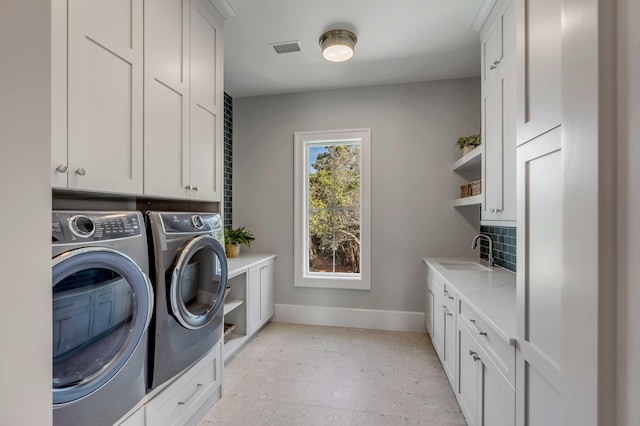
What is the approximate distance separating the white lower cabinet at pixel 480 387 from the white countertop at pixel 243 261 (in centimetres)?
174

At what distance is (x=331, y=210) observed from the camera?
3.45m

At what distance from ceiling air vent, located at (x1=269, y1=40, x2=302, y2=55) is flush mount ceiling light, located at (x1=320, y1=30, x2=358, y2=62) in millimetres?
215

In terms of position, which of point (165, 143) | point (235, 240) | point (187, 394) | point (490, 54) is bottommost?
point (187, 394)

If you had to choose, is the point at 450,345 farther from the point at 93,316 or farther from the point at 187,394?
the point at 93,316

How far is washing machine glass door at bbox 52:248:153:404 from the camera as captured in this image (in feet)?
3.22

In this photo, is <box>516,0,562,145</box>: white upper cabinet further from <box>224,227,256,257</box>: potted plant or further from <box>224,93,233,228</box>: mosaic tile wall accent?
<box>224,93,233,228</box>: mosaic tile wall accent

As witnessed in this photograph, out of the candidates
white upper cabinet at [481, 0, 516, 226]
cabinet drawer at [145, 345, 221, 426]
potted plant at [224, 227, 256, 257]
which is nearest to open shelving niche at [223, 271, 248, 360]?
potted plant at [224, 227, 256, 257]

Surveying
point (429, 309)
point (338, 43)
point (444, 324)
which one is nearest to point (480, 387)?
point (444, 324)

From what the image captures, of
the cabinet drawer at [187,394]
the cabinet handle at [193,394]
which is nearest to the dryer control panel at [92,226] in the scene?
the cabinet drawer at [187,394]

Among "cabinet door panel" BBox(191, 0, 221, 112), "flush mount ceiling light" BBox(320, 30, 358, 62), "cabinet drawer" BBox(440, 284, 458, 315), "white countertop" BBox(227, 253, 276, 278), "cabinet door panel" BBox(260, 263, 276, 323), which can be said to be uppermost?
"flush mount ceiling light" BBox(320, 30, 358, 62)

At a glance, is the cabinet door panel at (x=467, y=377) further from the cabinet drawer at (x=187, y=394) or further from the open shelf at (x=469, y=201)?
the cabinet drawer at (x=187, y=394)

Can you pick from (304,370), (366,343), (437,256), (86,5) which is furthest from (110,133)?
(437,256)

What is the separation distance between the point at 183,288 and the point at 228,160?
2.21 meters
